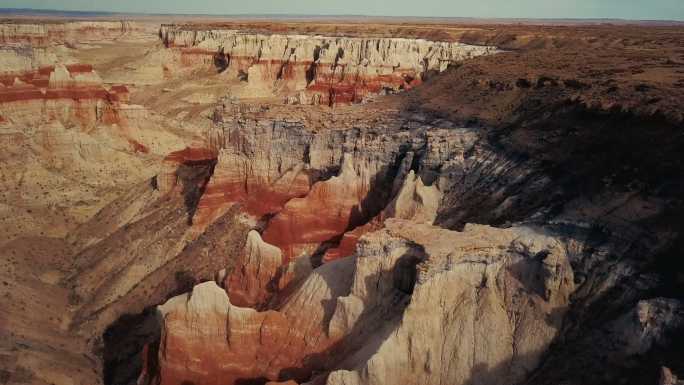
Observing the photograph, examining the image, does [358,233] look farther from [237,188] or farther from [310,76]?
[310,76]

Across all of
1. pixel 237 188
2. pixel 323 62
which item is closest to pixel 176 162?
pixel 237 188

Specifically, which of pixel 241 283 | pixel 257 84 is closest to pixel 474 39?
pixel 257 84

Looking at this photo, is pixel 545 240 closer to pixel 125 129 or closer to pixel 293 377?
pixel 293 377

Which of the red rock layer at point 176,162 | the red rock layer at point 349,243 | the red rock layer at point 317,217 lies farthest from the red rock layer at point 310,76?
the red rock layer at point 349,243

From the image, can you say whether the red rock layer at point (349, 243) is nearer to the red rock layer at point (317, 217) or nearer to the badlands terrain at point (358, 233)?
the badlands terrain at point (358, 233)

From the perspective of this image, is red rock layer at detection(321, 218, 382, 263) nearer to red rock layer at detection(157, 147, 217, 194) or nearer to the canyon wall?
red rock layer at detection(157, 147, 217, 194)
